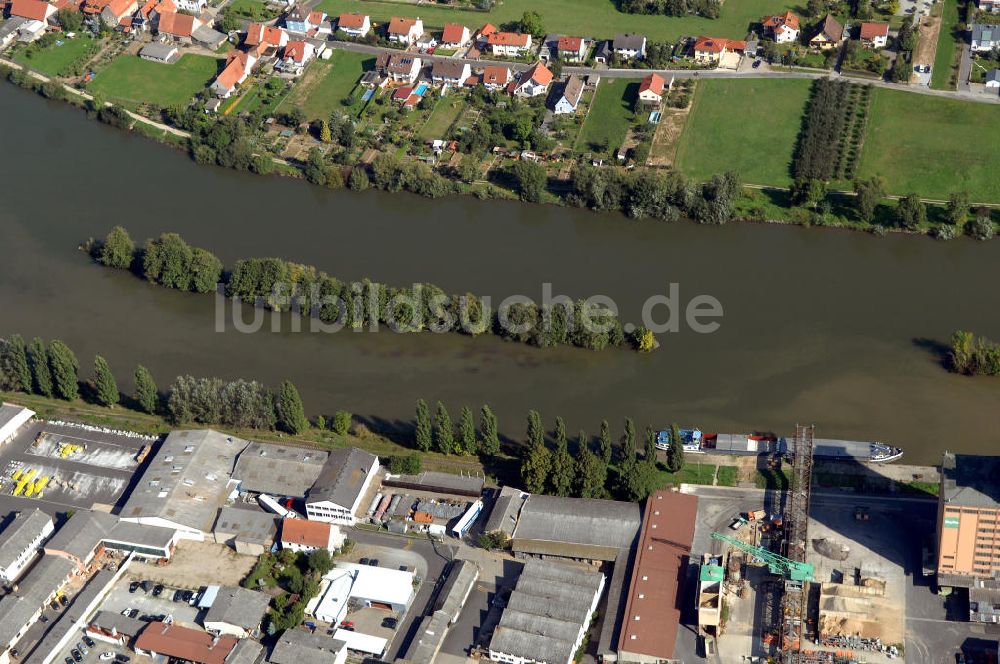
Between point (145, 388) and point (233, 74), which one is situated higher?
point (233, 74)

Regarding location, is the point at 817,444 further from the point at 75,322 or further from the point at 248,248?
the point at 75,322

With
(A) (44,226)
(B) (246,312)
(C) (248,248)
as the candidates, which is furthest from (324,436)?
(A) (44,226)

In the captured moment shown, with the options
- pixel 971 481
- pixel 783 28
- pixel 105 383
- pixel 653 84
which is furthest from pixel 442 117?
pixel 971 481

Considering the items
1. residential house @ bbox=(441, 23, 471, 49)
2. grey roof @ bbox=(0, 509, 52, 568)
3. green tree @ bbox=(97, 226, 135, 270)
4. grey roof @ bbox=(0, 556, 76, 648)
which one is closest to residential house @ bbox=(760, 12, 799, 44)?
residential house @ bbox=(441, 23, 471, 49)

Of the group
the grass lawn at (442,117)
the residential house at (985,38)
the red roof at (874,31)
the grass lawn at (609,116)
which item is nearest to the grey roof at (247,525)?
the grass lawn at (442,117)

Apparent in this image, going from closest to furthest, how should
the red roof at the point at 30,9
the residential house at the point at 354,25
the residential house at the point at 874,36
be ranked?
the residential house at the point at 874,36
the residential house at the point at 354,25
the red roof at the point at 30,9

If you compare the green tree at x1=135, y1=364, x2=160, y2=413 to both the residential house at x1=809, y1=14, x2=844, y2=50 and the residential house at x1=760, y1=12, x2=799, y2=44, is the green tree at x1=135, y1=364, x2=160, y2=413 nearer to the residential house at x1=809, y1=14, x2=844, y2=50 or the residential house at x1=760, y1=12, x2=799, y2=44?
the residential house at x1=760, y1=12, x2=799, y2=44

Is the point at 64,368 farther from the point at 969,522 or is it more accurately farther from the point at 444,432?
the point at 969,522

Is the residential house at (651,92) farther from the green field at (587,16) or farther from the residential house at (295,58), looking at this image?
the residential house at (295,58)
